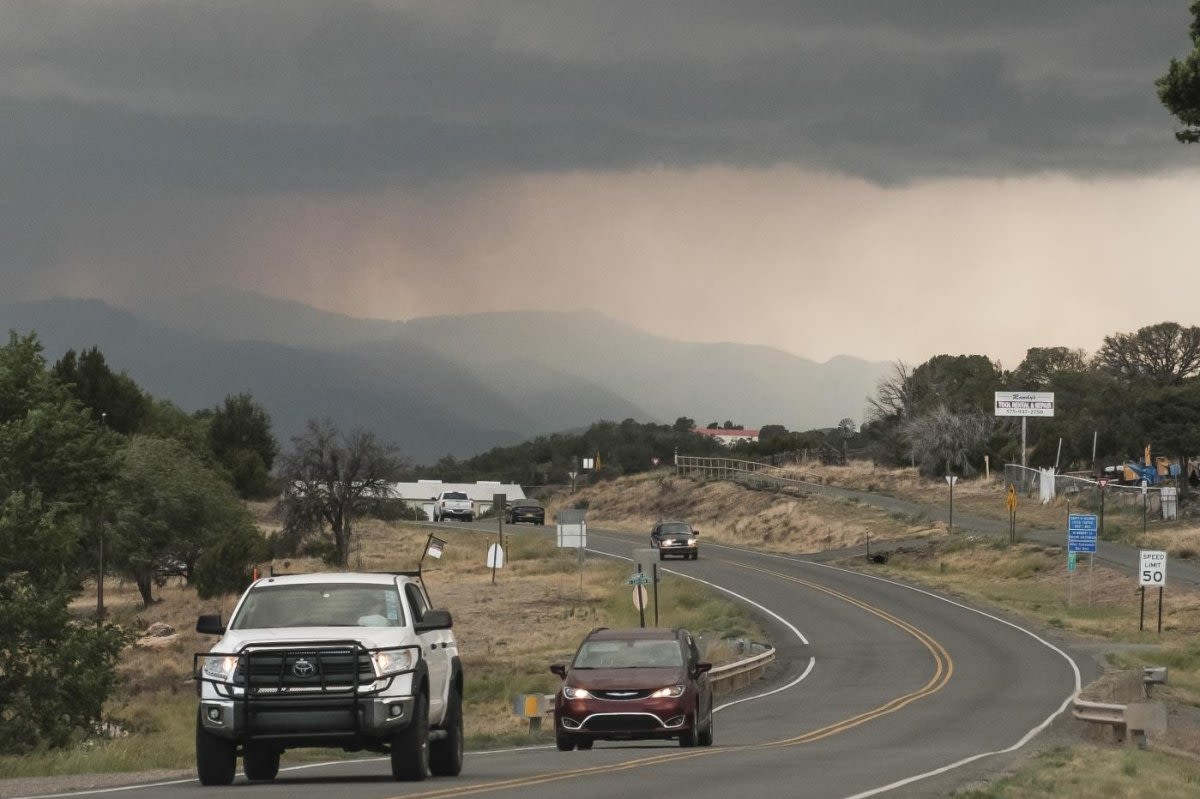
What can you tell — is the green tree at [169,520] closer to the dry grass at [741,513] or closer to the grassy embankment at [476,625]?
the grassy embankment at [476,625]

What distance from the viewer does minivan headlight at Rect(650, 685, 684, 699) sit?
80.4 ft

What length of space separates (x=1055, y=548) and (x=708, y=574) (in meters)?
15.6

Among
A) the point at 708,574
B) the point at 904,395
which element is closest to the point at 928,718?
the point at 708,574

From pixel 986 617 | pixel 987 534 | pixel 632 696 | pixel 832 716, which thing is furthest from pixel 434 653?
pixel 987 534

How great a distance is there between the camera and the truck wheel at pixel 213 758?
16656 mm

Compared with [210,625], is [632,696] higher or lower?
lower

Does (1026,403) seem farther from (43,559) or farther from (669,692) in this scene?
(669,692)

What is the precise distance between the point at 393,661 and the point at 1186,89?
16158 mm

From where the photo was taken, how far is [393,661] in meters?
16.8

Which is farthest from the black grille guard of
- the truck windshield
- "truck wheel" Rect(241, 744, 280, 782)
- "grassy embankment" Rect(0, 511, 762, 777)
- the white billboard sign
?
the white billboard sign

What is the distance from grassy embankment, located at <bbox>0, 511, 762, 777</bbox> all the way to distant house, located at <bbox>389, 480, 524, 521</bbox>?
5151 centimetres

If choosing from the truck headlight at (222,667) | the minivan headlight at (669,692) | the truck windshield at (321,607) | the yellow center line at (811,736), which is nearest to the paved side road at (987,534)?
the yellow center line at (811,736)

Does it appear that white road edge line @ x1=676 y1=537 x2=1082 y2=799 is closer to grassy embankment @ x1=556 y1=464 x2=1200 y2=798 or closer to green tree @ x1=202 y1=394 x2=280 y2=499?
grassy embankment @ x1=556 y1=464 x2=1200 y2=798

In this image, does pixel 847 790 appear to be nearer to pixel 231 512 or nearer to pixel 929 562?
pixel 929 562
